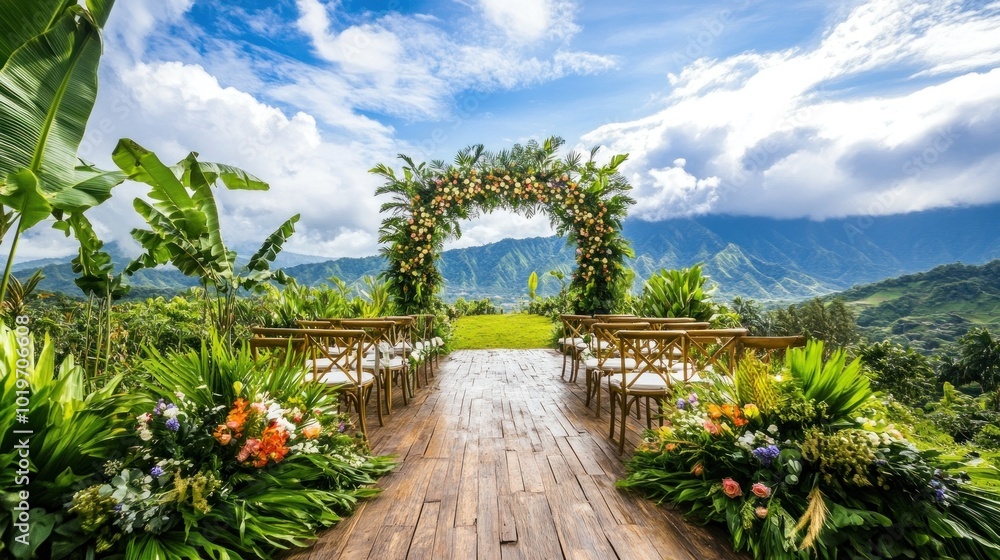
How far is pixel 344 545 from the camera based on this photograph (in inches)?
75.2

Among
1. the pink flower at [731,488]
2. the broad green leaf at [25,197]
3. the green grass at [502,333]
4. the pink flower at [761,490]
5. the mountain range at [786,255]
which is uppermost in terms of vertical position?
the mountain range at [786,255]

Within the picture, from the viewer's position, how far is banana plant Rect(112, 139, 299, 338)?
3389 mm

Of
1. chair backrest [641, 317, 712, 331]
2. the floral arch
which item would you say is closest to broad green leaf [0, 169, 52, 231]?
chair backrest [641, 317, 712, 331]

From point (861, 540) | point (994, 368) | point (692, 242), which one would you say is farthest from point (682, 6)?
point (692, 242)

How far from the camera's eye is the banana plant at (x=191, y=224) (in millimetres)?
3389

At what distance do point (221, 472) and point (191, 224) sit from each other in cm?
256

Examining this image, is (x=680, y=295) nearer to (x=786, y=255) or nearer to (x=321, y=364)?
(x=321, y=364)

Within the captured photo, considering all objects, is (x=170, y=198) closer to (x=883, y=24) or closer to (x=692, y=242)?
(x=883, y=24)

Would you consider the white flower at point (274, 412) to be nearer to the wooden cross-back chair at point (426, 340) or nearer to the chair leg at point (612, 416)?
the chair leg at point (612, 416)

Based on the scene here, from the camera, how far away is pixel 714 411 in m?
2.26

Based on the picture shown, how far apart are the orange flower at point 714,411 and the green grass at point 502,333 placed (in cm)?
757

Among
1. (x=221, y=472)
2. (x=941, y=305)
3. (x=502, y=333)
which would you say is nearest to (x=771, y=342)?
(x=221, y=472)

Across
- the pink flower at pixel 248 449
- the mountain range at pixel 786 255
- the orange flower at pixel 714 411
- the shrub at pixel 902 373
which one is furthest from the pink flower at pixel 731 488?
the mountain range at pixel 786 255

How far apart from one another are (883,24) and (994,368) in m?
7.01
